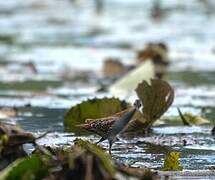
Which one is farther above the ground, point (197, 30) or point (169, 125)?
point (197, 30)

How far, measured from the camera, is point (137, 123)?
3.40 meters

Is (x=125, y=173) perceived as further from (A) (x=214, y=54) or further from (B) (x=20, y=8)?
(B) (x=20, y=8)

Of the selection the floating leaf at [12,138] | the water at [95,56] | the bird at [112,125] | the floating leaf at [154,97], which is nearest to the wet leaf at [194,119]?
the water at [95,56]

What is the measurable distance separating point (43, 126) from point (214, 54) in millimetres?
3862

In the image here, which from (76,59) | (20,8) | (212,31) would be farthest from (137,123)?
(20,8)

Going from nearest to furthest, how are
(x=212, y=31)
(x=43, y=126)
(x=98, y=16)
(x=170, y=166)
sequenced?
1. (x=170, y=166)
2. (x=43, y=126)
3. (x=212, y=31)
4. (x=98, y=16)

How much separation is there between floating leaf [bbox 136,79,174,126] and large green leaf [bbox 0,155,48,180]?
4.30 ft

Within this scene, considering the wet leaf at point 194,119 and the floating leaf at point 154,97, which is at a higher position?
the floating leaf at point 154,97

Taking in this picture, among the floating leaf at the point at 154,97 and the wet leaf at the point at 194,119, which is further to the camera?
the wet leaf at the point at 194,119

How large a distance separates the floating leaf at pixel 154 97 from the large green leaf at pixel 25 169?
131 centimetres

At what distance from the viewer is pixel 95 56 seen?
752 centimetres

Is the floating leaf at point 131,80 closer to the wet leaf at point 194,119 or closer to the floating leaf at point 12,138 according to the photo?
the wet leaf at point 194,119

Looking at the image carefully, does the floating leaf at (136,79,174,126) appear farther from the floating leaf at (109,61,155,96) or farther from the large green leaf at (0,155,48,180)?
the floating leaf at (109,61,155,96)

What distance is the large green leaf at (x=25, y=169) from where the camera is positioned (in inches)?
78.8
